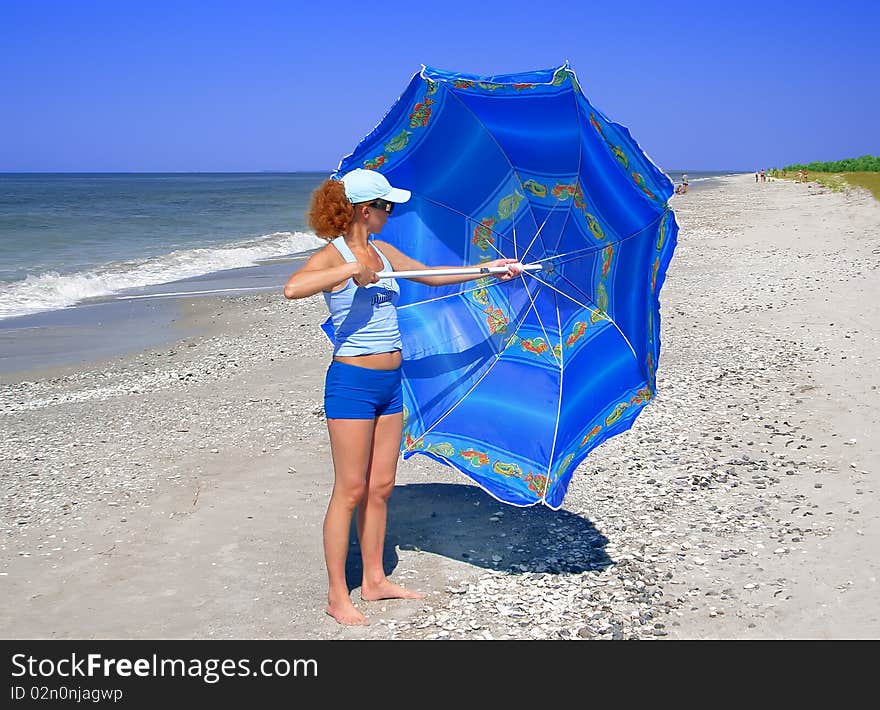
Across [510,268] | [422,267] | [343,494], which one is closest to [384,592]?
[343,494]

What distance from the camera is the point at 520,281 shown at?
5207 millimetres

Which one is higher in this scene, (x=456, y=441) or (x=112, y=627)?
(x=456, y=441)

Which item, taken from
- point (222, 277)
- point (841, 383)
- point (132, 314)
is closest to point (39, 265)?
point (222, 277)

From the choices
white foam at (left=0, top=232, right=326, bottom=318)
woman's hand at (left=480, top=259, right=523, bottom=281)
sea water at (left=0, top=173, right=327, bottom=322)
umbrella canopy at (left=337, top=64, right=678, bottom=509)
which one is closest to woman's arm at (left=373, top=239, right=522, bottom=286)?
woman's hand at (left=480, top=259, right=523, bottom=281)

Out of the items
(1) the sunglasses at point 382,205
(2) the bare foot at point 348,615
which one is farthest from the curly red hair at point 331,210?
(2) the bare foot at point 348,615

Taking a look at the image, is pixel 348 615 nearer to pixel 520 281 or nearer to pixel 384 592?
pixel 384 592

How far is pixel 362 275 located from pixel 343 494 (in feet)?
3.71

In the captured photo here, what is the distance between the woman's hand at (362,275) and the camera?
13.5 ft

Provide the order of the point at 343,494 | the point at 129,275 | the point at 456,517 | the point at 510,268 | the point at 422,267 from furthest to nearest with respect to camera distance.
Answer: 1. the point at 129,275
2. the point at 456,517
3. the point at 422,267
4. the point at 510,268
5. the point at 343,494

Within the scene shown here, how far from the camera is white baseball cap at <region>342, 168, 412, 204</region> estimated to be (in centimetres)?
430

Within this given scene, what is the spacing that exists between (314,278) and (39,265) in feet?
76.2

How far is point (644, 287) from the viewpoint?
4969 mm

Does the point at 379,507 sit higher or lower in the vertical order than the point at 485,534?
higher

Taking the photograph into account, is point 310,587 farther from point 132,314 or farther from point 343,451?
point 132,314
